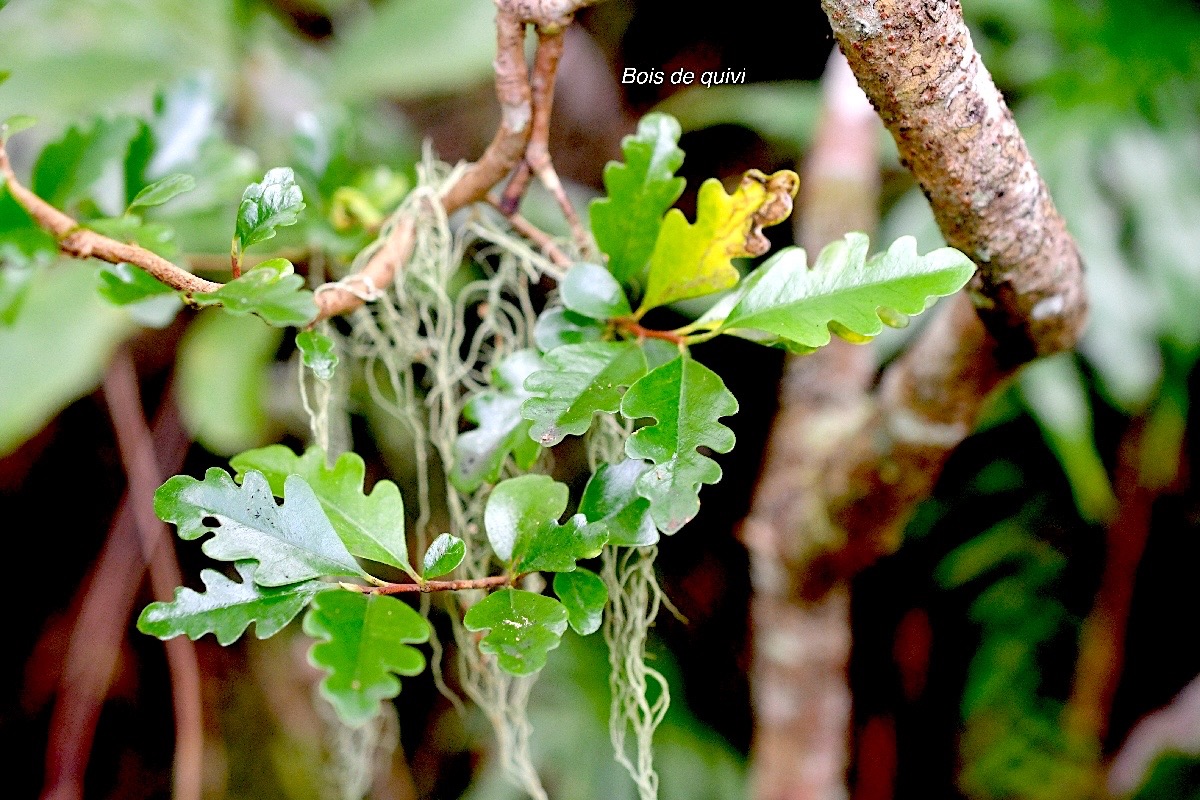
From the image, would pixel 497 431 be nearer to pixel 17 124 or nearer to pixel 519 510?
pixel 519 510


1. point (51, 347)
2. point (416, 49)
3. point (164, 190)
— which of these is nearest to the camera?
point (164, 190)

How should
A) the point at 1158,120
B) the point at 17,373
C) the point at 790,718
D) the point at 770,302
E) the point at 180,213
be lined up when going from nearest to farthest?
the point at 770,302, the point at 180,213, the point at 790,718, the point at 17,373, the point at 1158,120

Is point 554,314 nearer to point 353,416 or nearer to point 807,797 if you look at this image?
point 807,797

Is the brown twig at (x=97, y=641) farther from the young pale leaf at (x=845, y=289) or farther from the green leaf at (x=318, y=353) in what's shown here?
the young pale leaf at (x=845, y=289)

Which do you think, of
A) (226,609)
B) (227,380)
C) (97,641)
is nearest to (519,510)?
(226,609)

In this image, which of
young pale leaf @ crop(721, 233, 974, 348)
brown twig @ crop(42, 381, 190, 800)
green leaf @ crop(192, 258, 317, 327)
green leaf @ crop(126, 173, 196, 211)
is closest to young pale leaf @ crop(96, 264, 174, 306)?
green leaf @ crop(126, 173, 196, 211)

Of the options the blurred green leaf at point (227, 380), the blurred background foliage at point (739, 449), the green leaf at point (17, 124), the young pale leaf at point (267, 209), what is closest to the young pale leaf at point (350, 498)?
the young pale leaf at point (267, 209)

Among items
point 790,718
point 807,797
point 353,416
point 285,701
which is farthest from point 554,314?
point 285,701
